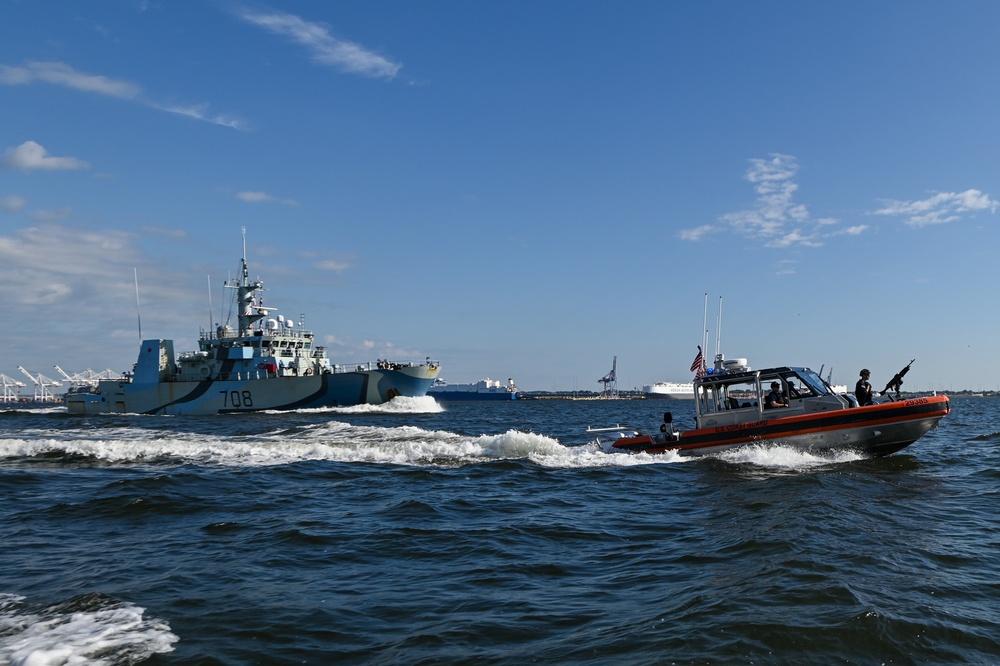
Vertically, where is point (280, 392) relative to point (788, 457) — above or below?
above

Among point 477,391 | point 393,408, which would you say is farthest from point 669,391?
point 393,408

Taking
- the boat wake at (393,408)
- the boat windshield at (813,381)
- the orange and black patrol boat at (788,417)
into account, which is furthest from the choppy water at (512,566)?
the boat wake at (393,408)

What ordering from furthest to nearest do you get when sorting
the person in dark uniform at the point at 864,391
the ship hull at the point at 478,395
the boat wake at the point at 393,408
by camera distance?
the ship hull at the point at 478,395 → the boat wake at the point at 393,408 → the person in dark uniform at the point at 864,391

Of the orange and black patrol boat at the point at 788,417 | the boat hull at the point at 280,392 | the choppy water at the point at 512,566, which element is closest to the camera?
the choppy water at the point at 512,566

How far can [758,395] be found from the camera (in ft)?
58.9

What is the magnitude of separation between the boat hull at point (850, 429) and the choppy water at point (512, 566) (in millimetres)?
446

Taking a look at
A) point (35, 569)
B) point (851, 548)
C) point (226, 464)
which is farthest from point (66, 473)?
point (851, 548)

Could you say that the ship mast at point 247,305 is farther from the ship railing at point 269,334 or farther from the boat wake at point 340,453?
the boat wake at point 340,453

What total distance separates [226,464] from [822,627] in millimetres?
16978

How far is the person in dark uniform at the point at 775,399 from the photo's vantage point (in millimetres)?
17894

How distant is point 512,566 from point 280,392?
4821 cm

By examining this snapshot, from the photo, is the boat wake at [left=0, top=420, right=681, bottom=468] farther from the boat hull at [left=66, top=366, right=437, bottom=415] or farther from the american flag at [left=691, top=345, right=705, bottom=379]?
the boat hull at [left=66, top=366, right=437, bottom=415]

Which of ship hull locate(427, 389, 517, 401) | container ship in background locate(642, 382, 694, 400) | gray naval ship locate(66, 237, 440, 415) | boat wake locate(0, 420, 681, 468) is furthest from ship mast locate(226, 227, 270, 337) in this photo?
container ship in background locate(642, 382, 694, 400)

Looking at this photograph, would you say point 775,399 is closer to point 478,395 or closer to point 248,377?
point 248,377
